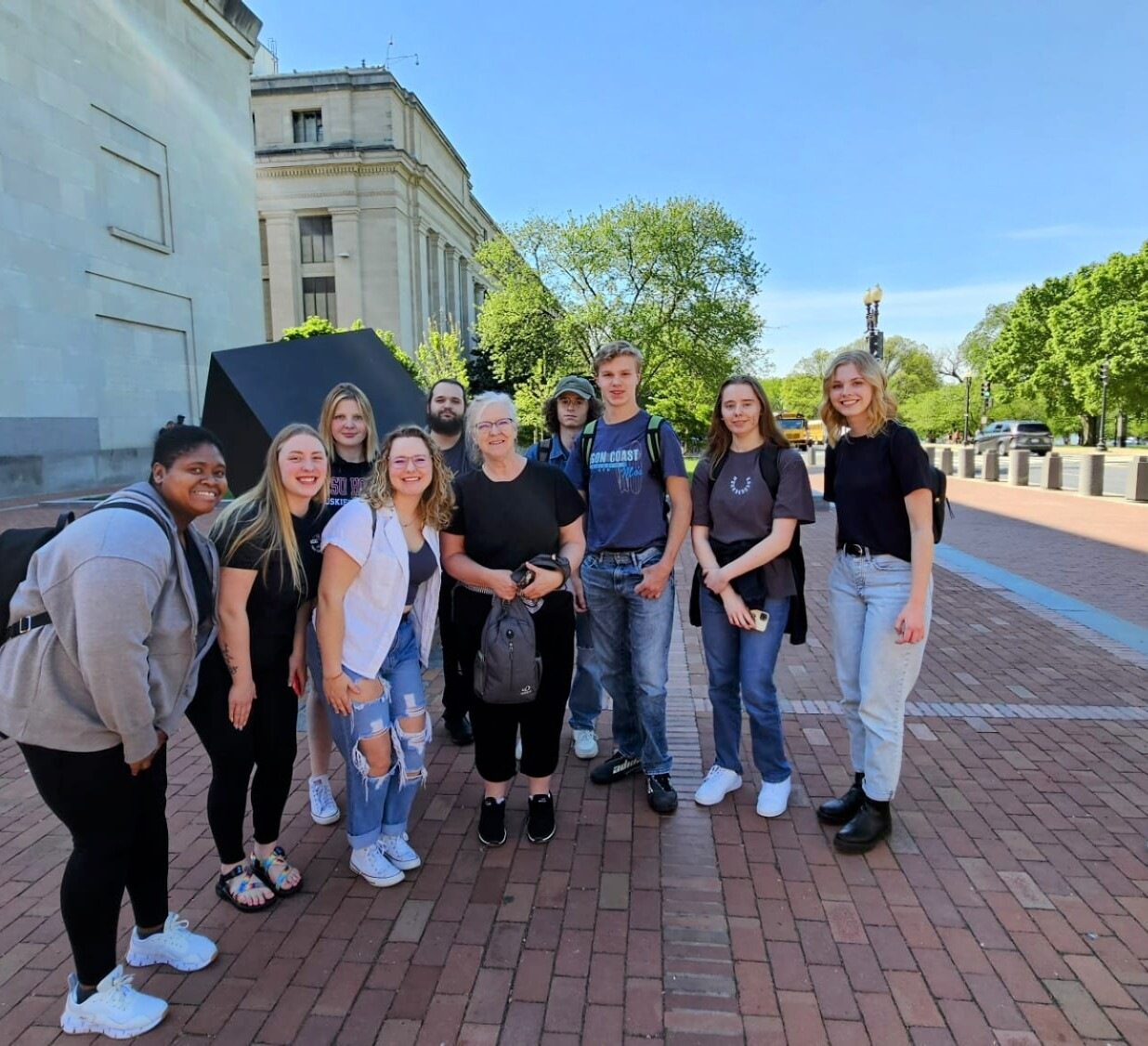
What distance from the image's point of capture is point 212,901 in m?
2.93

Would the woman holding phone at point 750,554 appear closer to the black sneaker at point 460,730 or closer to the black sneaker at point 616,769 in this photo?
the black sneaker at point 616,769

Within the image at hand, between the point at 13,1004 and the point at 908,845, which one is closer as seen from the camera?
the point at 13,1004

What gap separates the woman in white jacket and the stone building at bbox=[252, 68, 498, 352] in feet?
143

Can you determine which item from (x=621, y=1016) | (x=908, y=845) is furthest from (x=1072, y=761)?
(x=621, y=1016)

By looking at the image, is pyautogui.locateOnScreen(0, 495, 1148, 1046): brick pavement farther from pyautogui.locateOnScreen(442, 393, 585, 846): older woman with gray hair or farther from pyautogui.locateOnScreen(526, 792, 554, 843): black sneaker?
pyautogui.locateOnScreen(442, 393, 585, 846): older woman with gray hair

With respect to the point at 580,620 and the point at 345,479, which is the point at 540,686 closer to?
the point at 580,620

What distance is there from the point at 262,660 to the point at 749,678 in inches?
81.8

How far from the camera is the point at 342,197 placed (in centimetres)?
4441

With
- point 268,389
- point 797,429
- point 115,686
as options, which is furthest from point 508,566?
point 797,429

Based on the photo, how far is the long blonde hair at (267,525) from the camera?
2.63 m

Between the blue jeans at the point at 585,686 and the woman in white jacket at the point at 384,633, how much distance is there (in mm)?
1301

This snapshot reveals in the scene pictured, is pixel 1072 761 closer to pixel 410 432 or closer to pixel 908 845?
pixel 908 845

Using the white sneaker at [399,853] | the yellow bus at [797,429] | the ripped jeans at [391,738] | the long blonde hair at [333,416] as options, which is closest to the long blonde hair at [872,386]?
the ripped jeans at [391,738]

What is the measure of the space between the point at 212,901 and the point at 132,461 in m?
21.4
